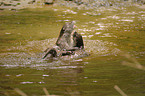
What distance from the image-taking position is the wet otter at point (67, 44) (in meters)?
9.70

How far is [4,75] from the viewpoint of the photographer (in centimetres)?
782

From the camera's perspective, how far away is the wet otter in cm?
970

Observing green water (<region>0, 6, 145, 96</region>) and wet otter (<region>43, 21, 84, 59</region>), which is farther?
wet otter (<region>43, 21, 84, 59</region>)

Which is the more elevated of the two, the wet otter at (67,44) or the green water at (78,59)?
the wet otter at (67,44)

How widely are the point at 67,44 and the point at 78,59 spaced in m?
0.77

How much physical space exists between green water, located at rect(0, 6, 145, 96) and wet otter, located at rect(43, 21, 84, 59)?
417mm

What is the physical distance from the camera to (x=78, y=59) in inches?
380

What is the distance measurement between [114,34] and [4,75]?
26.6 ft

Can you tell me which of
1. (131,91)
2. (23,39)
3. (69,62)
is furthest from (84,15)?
(131,91)

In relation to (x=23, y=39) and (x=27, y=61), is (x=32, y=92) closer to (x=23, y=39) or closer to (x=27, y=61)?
(x=27, y=61)

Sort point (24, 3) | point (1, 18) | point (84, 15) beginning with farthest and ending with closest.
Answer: point (24, 3) → point (84, 15) → point (1, 18)

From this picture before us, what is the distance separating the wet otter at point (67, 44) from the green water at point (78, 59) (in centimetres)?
42

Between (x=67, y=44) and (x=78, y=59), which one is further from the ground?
(x=67, y=44)

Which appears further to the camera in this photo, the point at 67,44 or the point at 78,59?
the point at 67,44
